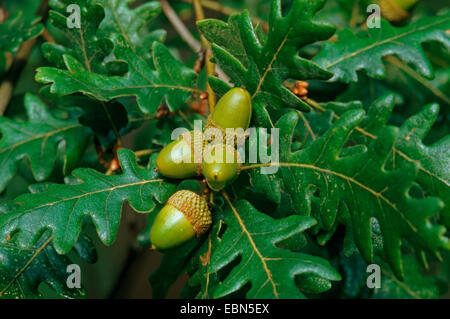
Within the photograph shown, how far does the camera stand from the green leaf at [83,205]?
30.6 inches

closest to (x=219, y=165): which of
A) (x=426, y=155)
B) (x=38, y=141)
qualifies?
(x=426, y=155)

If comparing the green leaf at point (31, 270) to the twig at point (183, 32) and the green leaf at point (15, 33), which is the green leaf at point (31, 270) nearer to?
the green leaf at point (15, 33)

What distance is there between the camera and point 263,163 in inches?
32.4

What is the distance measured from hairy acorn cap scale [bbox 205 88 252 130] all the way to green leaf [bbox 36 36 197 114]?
0.62 feet

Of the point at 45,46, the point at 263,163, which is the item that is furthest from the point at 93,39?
the point at 263,163

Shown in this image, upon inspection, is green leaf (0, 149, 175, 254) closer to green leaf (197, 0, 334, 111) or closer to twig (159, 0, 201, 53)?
green leaf (197, 0, 334, 111)

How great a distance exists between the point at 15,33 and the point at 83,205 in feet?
2.37

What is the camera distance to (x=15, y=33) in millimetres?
1250

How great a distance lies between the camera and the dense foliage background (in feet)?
2.31

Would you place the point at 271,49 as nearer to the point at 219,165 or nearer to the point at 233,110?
the point at 233,110

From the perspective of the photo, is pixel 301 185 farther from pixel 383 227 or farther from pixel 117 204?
pixel 117 204

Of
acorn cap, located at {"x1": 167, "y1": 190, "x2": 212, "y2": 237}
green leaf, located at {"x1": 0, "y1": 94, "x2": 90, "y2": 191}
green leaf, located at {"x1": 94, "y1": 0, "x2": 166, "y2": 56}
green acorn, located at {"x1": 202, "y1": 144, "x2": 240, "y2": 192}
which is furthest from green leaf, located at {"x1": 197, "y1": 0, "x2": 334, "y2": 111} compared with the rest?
green leaf, located at {"x1": 0, "y1": 94, "x2": 90, "y2": 191}

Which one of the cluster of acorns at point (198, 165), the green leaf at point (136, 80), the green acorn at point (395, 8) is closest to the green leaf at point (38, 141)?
the green leaf at point (136, 80)
